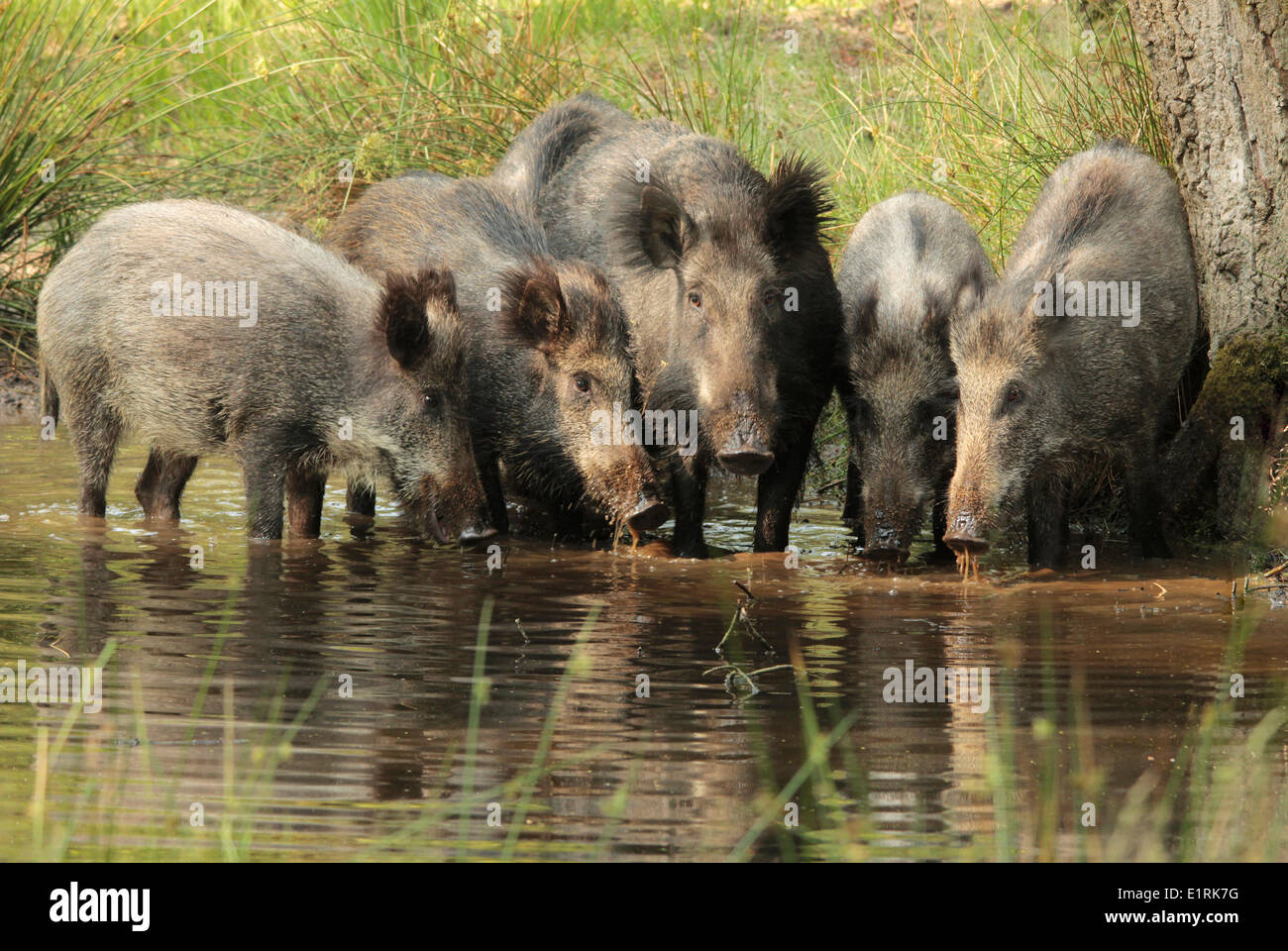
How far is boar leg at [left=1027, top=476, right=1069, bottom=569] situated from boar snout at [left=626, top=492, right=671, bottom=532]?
1581 mm

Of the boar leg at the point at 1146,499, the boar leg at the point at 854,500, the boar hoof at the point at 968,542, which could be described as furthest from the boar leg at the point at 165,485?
the boar leg at the point at 1146,499

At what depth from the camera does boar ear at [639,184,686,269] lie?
7.58 metres

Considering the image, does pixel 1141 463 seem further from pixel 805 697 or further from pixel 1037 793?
pixel 1037 793

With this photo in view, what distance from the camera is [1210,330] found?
770 centimetres

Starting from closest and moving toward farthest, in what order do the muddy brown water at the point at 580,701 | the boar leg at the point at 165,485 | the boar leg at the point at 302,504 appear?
1. the muddy brown water at the point at 580,701
2. the boar leg at the point at 302,504
3. the boar leg at the point at 165,485

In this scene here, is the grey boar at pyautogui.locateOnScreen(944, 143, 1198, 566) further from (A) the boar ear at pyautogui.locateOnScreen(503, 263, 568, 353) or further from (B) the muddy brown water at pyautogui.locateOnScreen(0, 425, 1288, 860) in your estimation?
(A) the boar ear at pyautogui.locateOnScreen(503, 263, 568, 353)

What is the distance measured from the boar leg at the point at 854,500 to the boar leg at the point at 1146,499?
1228mm

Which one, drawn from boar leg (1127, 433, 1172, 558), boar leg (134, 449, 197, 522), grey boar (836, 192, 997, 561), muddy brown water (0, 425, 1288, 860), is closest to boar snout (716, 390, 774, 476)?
muddy brown water (0, 425, 1288, 860)

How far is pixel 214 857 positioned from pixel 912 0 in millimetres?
15361

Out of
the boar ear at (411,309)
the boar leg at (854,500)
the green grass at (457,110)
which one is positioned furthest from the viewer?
the green grass at (457,110)

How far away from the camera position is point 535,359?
26.2 feet

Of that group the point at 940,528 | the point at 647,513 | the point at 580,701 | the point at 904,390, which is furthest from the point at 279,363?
the point at 580,701

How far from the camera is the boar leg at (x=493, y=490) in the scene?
8.18 m

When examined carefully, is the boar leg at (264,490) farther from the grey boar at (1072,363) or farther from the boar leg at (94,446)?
the grey boar at (1072,363)
